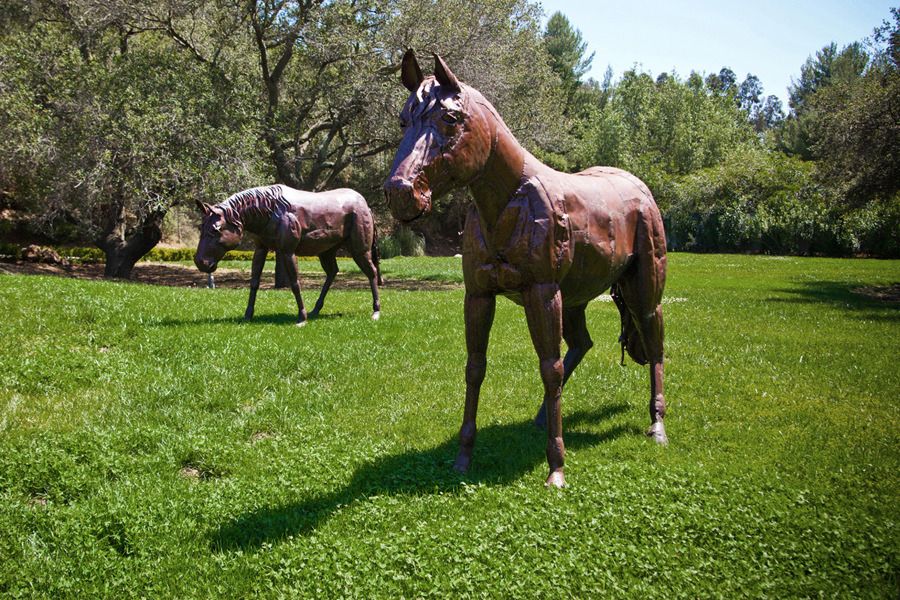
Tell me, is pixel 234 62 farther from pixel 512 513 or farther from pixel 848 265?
pixel 848 265

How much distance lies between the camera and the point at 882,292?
16297 mm

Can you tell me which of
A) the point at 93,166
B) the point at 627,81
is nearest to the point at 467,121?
the point at 93,166

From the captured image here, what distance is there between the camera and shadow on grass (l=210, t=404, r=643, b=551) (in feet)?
12.6

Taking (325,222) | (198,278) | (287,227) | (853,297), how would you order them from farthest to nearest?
(198,278) → (853,297) → (325,222) → (287,227)

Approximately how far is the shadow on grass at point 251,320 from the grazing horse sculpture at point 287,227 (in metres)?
0.20

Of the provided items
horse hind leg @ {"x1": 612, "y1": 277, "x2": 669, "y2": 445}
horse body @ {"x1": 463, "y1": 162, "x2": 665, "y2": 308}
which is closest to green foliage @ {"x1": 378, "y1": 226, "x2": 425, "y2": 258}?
horse hind leg @ {"x1": 612, "y1": 277, "x2": 669, "y2": 445}

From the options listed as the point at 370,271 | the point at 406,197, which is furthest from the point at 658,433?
the point at 370,271

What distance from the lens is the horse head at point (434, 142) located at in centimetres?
346

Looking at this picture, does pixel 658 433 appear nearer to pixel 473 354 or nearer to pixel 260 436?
pixel 473 354

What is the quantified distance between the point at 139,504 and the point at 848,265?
28.1 m

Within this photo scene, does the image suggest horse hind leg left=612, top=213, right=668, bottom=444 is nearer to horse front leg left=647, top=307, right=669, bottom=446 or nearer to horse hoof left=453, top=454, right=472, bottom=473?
horse front leg left=647, top=307, right=669, bottom=446

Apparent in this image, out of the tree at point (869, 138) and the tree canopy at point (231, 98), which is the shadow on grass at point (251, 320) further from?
the tree at point (869, 138)

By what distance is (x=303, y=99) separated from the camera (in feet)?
64.4

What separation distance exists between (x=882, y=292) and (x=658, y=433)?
14989 mm
